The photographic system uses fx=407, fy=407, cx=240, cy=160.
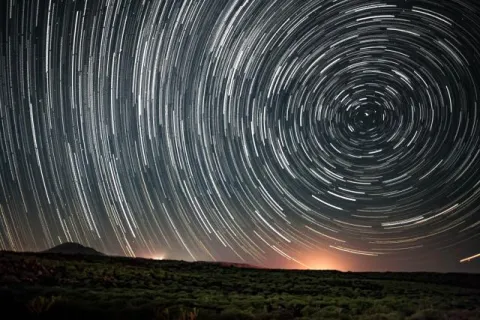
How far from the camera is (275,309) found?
41.6 ft

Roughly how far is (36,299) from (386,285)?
19.9 m

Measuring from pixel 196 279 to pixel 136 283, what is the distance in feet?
14.9

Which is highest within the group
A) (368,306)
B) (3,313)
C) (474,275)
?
(474,275)

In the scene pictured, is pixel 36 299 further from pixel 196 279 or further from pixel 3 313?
pixel 196 279

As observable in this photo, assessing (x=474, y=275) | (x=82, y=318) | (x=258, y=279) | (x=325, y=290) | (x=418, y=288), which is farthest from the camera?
(x=474, y=275)

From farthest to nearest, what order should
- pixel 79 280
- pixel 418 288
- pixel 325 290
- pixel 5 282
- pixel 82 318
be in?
pixel 418 288
pixel 325 290
pixel 79 280
pixel 5 282
pixel 82 318

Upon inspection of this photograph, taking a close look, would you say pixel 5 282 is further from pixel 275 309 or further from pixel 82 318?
pixel 275 309

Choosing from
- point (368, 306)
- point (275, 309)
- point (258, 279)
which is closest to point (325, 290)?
point (258, 279)

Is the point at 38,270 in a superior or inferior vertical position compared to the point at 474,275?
inferior

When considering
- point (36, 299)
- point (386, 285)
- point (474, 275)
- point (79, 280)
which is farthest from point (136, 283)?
point (474, 275)

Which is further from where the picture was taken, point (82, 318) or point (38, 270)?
point (38, 270)

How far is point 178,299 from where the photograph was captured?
13.3m

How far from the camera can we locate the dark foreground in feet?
34.1

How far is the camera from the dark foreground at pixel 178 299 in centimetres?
1038
